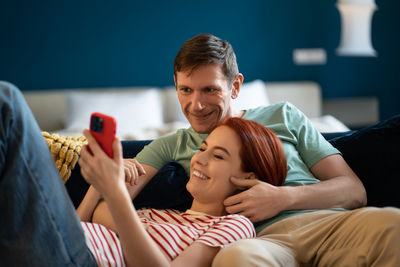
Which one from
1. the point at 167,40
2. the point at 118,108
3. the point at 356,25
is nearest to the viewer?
the point at 118,108

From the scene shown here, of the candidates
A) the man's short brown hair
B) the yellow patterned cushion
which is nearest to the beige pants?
the man's short brown hair

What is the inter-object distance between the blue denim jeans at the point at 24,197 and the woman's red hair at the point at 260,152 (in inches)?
24.0

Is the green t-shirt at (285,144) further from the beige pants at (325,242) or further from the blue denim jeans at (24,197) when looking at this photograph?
the blue denim jeans at (24,197)

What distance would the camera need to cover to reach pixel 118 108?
12.1 ft

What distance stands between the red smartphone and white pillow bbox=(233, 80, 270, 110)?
8.82 ft

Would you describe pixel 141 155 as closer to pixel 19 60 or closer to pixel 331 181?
pixel 331 181

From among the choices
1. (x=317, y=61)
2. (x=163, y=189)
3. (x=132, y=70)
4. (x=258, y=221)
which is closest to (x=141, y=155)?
(x=163, y=189)

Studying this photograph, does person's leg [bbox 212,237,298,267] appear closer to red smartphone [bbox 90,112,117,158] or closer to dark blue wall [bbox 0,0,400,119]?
red smartphone [bbox 90,112,117,158]

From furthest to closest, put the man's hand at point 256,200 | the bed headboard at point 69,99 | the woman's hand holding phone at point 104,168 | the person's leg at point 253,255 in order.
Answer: the bed headboard at point 69,99 → the man's hand at point 256,200 → the person's leg at point 253,255 → the woman's hand holding phone at point 104,168

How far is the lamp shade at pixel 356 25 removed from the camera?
3916mm

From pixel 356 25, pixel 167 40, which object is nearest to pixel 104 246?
pixel 167 40

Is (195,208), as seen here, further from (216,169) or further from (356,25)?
(356,25)

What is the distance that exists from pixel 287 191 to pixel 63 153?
82cm

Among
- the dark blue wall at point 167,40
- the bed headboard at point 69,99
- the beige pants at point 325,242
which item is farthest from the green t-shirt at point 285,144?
the dark blue wall at point 167,40
